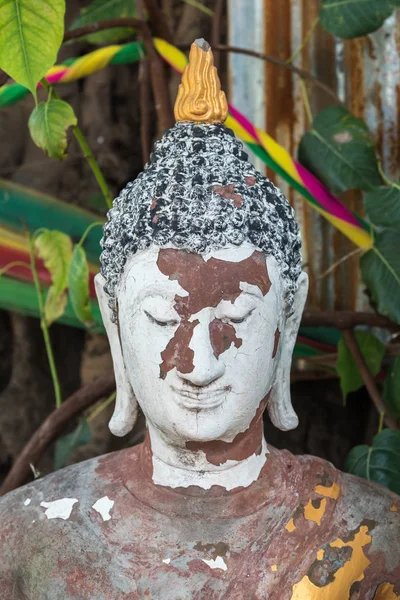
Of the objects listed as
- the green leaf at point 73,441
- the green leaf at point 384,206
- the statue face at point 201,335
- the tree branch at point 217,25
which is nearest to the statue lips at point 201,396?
the statue face at point 201,335

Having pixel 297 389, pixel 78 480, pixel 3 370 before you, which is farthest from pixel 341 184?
pixel 3 370

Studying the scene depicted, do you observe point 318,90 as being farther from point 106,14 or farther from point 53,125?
point 53,125

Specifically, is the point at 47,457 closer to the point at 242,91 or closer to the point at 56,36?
the point at 242,91

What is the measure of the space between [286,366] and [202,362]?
296mm

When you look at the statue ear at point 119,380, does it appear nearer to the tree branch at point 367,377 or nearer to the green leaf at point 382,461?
the green leaf at point 382,461

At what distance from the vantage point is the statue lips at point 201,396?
1.71 m

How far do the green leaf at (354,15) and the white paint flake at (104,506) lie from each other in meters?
1.26

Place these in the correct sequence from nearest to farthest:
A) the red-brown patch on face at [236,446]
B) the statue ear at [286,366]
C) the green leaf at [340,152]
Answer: the red-brown patch on face at [236,446]
the statue ear at [286,366]
the green leaf at [340,152]

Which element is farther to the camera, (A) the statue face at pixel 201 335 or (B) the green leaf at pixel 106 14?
(B) the green leaf at pixel 106 14

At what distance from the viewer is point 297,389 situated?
3195mm

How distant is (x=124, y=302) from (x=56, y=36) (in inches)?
18.7

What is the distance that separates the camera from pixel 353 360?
2645 millimetres

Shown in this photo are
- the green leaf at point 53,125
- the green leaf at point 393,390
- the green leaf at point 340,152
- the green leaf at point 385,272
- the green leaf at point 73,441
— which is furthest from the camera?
the green leaf at point 73,441

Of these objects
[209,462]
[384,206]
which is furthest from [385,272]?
[209,462]
